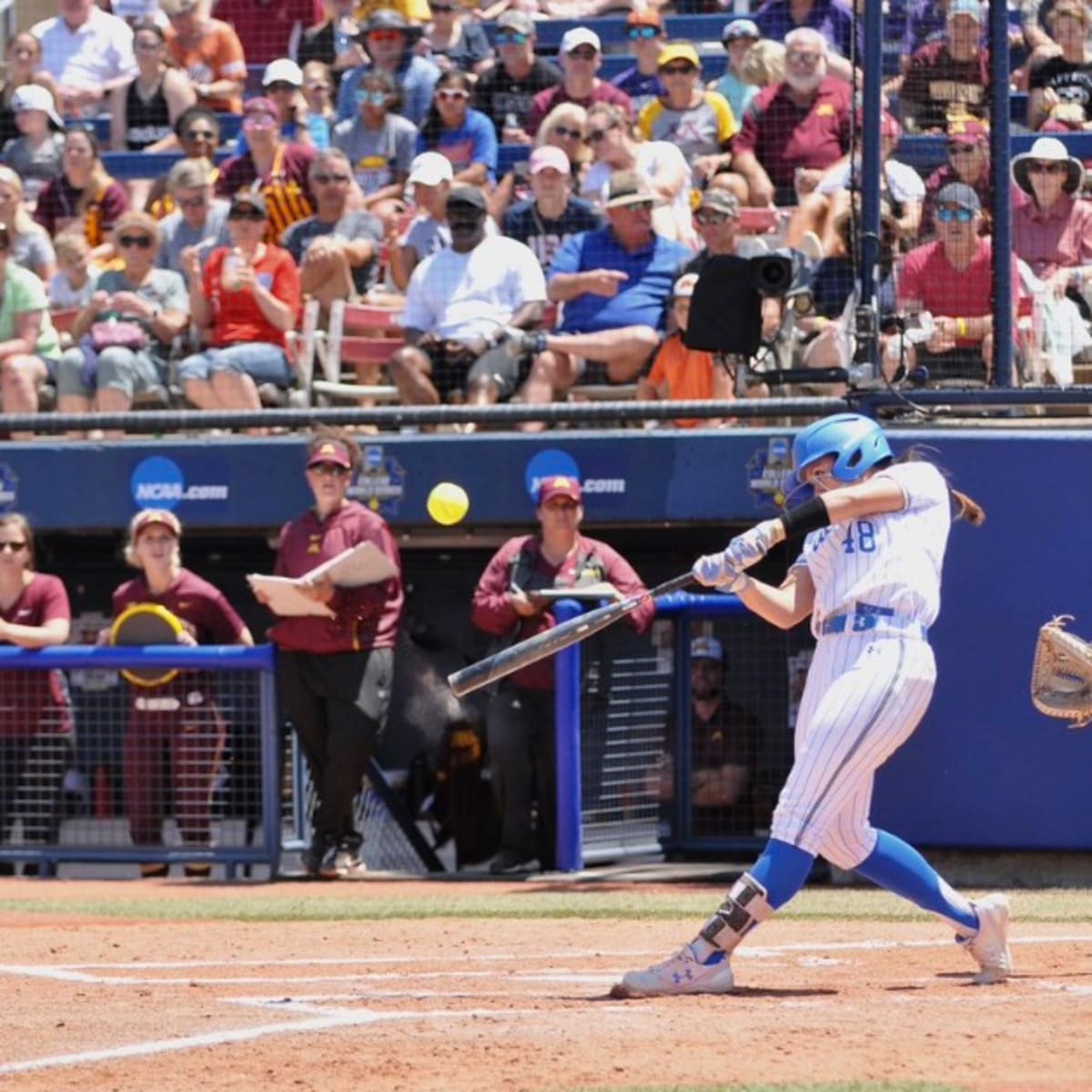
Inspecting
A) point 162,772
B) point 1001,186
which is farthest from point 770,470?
point 162,772

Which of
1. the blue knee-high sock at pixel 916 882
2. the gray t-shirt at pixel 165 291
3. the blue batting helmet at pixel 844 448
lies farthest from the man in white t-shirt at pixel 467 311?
the blue knee-high sock at pixel 916 882

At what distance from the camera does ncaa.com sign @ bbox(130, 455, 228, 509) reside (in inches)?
450

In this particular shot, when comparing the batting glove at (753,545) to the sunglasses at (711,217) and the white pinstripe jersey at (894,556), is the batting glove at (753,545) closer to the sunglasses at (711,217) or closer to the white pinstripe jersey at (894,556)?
the white pinstripe jersey at (894,556)

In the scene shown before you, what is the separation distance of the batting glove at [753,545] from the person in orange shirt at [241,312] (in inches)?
230

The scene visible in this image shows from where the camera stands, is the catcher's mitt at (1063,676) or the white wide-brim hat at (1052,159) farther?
the white wide-brim hat at (1052,159)

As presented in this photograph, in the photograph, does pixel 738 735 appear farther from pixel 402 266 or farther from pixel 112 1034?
pixel 112 1034

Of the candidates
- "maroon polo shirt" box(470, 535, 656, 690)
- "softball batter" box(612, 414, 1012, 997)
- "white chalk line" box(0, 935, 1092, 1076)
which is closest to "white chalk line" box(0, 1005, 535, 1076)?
"white chalk line" box(0, 935, 1092, 1076)

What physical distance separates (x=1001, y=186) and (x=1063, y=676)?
10.5 ft

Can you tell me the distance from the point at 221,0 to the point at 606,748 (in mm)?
7841

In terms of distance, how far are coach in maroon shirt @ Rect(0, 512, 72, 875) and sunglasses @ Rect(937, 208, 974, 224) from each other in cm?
453

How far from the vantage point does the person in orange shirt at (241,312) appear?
1169cm

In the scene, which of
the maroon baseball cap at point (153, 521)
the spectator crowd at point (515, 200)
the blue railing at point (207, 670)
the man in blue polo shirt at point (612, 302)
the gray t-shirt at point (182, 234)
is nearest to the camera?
the spectator crowd at point (515, 200)

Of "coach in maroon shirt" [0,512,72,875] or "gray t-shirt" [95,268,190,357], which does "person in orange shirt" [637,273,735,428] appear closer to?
"gray t-shirt" [95,268,190,357]

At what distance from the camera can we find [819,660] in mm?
6418
